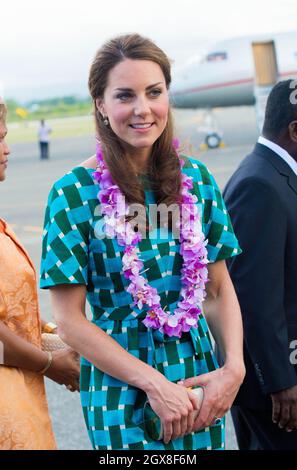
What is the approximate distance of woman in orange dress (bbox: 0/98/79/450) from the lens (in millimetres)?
2587

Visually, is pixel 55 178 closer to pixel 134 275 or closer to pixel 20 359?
pixel 20 359

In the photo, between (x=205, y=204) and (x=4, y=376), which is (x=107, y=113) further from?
(x=4, y=376)

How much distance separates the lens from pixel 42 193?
62.5 ft

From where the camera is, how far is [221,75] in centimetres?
2591

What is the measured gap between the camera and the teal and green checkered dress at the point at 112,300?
245cm

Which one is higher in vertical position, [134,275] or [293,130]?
[293,130]

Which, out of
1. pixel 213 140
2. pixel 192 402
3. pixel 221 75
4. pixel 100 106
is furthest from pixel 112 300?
pixel 213 140

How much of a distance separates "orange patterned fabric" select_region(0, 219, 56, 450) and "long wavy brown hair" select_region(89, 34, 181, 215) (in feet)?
1.50

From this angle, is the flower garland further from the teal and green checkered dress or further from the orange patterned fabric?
the orange patterned fabric

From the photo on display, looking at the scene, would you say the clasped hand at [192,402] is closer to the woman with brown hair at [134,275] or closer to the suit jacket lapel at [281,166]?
the woman with brown hair at [134,275]

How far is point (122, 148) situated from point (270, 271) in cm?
80

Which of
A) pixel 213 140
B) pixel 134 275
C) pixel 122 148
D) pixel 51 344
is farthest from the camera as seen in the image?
pixel 213 140

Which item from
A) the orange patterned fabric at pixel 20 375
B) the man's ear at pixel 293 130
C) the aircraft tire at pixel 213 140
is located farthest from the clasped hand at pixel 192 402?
the aircraft tire at pixel 213 140

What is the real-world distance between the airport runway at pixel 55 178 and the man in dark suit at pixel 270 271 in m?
0.32
